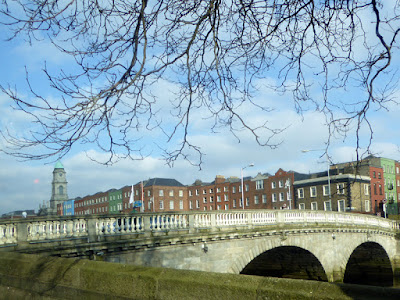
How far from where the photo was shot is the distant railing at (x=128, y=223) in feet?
36.1

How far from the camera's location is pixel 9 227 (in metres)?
10.9

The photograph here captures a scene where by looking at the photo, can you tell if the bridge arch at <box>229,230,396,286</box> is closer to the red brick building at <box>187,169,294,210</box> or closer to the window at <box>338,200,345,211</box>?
the window at <box>338,200,345,211</box>

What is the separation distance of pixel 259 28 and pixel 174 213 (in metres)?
10.5

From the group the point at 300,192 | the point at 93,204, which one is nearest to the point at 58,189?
the point at 93,204

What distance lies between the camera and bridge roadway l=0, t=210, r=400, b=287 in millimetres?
11695

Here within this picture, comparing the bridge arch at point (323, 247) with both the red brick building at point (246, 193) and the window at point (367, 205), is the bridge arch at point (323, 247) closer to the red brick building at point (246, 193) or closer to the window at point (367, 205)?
the window at point (367, 205)

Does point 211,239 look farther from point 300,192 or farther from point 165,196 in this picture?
point 165,196

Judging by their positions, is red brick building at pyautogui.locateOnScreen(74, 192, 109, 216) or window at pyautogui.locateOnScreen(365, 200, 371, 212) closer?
window at pyautogui.locateOnScreen(365, 200, 371, 212)

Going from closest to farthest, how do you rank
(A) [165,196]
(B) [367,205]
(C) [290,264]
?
(C) [290,264] → (B) [367,205] → (A) [165,196]

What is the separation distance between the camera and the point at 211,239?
16641 mm

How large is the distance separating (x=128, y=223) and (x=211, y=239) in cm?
413

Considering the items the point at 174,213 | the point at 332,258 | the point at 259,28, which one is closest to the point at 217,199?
the point at 332,258

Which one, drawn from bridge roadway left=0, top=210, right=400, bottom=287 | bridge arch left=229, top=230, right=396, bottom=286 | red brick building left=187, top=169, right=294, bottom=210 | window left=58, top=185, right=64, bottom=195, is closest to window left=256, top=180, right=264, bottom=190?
red brick building left=187, top=169, right=294, bottom=210

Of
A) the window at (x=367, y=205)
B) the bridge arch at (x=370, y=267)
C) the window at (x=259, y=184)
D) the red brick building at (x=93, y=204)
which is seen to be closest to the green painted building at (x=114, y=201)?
the red brick building at (x=93, y=204)
